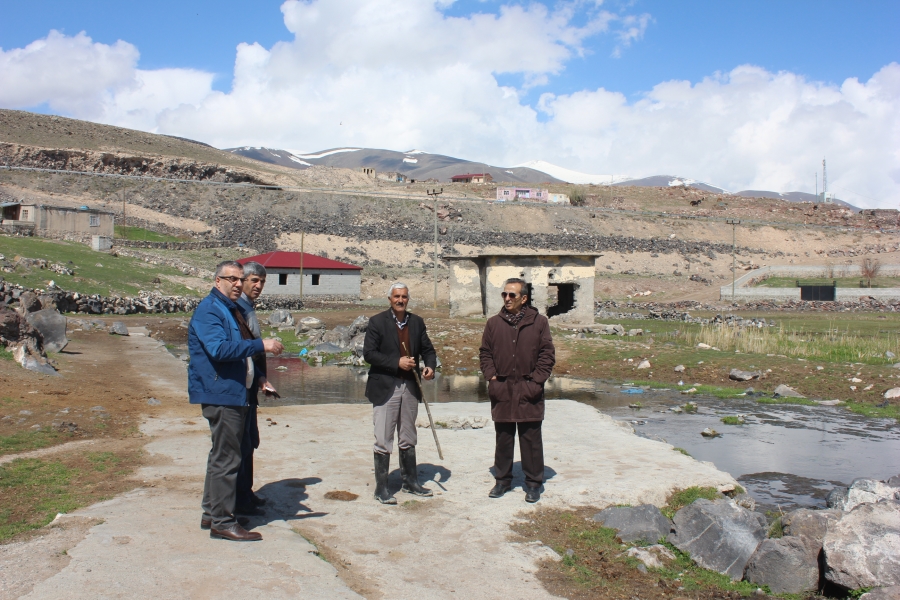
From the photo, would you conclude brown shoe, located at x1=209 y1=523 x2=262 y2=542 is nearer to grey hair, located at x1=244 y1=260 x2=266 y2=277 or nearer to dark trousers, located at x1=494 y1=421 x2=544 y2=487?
grey hair, located at x1=244 y1=260 x2=266 y2=277

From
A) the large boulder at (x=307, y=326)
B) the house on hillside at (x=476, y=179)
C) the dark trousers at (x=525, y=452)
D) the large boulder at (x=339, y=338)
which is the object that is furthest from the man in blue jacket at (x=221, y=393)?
the house on hillside at (x=476, y=179)

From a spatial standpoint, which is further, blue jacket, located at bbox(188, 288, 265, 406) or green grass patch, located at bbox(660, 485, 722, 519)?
green grass patch, located at bbox(660, 485, 722, 519)

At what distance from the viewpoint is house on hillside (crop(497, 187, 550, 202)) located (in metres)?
86.3

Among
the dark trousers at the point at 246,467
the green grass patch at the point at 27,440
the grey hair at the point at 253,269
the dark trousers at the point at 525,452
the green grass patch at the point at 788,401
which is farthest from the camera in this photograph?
the green grass patch at the point at 788,401

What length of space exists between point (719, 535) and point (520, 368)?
2.02 metres

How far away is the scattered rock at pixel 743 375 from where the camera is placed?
1542 cm

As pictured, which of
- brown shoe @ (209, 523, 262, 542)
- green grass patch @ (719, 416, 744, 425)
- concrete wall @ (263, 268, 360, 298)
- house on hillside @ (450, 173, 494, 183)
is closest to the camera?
brown shoe @ (209, 523, 262, 542)

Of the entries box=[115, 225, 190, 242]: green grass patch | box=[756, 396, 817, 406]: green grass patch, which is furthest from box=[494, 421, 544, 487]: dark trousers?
box=[115, 225, 190, 242]: green grass patch

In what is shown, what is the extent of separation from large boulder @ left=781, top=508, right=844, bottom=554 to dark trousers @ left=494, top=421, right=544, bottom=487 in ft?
6.20

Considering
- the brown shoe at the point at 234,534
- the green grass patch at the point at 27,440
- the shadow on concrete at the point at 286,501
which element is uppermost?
the brown shoe at the point at 234,534

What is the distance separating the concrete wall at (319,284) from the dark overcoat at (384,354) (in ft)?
111

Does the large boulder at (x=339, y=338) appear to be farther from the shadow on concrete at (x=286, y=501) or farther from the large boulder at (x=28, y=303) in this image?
the shadow on concrete at (x=286, y=501)

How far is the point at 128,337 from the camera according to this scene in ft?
64.6

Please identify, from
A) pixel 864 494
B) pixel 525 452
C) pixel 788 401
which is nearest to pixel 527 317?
pixel 525 452
